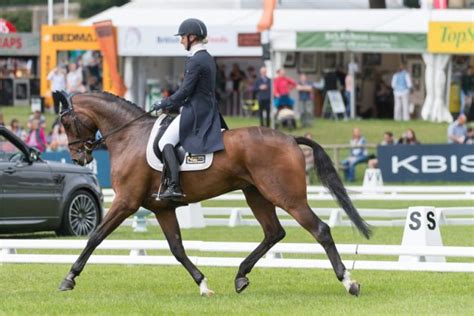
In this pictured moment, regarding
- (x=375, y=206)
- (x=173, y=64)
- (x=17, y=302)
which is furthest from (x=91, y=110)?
(x=173, y=64)

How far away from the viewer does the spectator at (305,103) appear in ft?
140

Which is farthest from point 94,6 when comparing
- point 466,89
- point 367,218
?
point 367,218

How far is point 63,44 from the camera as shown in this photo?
45.1 m

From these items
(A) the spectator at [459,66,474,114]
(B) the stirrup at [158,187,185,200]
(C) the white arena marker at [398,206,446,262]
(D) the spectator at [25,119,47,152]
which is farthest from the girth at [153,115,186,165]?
(A) the spectator at [459,66,474,114]

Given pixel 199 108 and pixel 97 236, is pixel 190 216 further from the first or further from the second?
pixel 199 108

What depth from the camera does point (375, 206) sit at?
27.8 m

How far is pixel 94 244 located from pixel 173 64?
1357 inches

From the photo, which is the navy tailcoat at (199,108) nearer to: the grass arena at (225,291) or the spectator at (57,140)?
the grass arena at (225,291)

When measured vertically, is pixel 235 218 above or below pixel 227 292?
below

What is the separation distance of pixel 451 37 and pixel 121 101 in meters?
28.2

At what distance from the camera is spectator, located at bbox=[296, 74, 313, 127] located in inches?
1674

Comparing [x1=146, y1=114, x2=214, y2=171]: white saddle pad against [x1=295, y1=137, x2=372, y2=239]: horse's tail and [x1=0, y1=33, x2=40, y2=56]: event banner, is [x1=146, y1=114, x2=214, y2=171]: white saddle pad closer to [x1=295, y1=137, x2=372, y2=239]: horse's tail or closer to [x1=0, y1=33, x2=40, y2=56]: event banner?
[x1=295, y1=137, x2=372, y2=239]: horse's tail

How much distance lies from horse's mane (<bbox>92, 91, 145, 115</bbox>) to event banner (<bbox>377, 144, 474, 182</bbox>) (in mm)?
19743

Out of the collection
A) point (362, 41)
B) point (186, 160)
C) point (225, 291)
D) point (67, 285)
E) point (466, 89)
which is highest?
point (186, 160)
